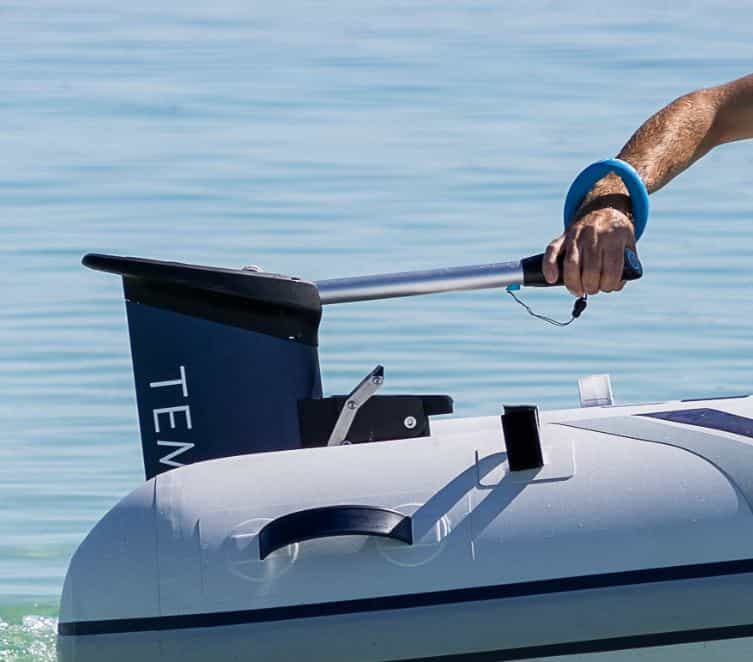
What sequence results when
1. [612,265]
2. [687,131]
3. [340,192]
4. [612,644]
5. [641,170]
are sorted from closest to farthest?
[612,644] → [612,265] → [641,170] → [687,131] → [340,192]

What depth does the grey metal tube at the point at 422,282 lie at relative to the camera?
9.07 ft

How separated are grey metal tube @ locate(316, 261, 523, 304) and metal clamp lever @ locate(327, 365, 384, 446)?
12 centimetres

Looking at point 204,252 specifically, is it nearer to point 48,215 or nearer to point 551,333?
point 48,215

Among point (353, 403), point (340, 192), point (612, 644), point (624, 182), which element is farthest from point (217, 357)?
point (340, 192)

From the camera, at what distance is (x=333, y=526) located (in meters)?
2.42

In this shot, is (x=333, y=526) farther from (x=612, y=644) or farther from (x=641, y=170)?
(x=641, y=170)

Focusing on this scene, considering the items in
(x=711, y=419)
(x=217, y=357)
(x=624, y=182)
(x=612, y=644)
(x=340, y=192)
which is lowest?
(x=612, y=644)

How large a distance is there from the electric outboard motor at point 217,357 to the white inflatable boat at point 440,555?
0.81ft

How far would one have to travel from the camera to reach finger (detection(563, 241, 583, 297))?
8.65 feet

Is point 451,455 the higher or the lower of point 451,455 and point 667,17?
the lower

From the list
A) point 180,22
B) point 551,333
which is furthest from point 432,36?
point 551,333

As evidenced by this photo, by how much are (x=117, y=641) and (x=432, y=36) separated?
9583 mm

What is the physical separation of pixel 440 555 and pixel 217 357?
1.91 feet

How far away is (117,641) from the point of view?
246 centimetres
